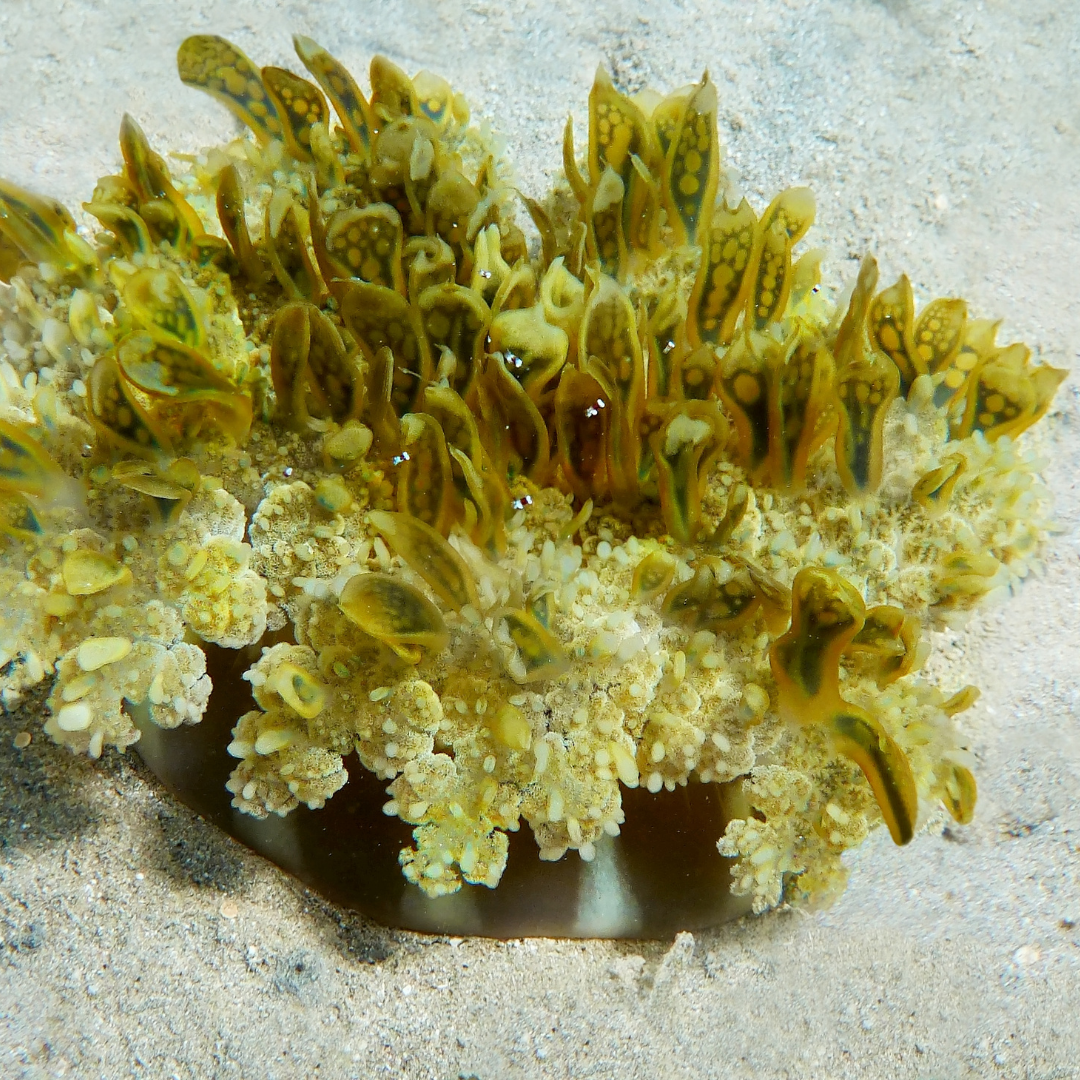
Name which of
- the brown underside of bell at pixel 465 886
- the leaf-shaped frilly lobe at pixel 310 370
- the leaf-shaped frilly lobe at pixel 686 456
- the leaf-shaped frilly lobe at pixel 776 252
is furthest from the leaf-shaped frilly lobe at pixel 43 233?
the leaf-shaped frilly lobe at pixel 776 252

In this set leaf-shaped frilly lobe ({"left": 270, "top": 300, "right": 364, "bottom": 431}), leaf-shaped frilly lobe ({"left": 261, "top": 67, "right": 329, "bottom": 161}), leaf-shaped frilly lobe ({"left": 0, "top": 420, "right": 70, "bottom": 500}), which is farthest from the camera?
leaf-shaped frilly lobe ({"left": 261, "top": 67, "right": 329, "bottom": 161})

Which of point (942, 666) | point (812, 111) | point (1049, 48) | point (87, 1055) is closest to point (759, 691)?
point (942, 666)

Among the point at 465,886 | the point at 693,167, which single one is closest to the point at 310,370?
the point at 693,167

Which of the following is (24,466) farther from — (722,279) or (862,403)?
(862,403)

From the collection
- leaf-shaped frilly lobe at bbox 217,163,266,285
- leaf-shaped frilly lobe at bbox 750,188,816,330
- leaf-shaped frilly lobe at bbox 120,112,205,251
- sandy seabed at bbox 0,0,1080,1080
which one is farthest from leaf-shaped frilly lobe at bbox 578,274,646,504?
sandy seabed at bbox 0,0,1080,1080

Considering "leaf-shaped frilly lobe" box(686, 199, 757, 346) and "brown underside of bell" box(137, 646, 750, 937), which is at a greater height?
"leaf-shaped frilly lobe" box(686, 199, 757, 346)

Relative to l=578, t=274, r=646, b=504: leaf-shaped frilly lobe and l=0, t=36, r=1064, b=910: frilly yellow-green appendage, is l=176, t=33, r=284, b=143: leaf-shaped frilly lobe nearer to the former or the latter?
l=0, t=36, r=1064, b=910: frilly yellow-green appendage

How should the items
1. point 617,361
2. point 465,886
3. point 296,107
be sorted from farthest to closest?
point 296,107 → point 465,886 → point 617,361

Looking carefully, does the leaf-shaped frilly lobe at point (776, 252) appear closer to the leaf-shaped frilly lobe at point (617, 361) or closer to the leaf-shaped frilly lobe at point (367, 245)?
the leaf-shaped frilly lobe at point (617, 361)
